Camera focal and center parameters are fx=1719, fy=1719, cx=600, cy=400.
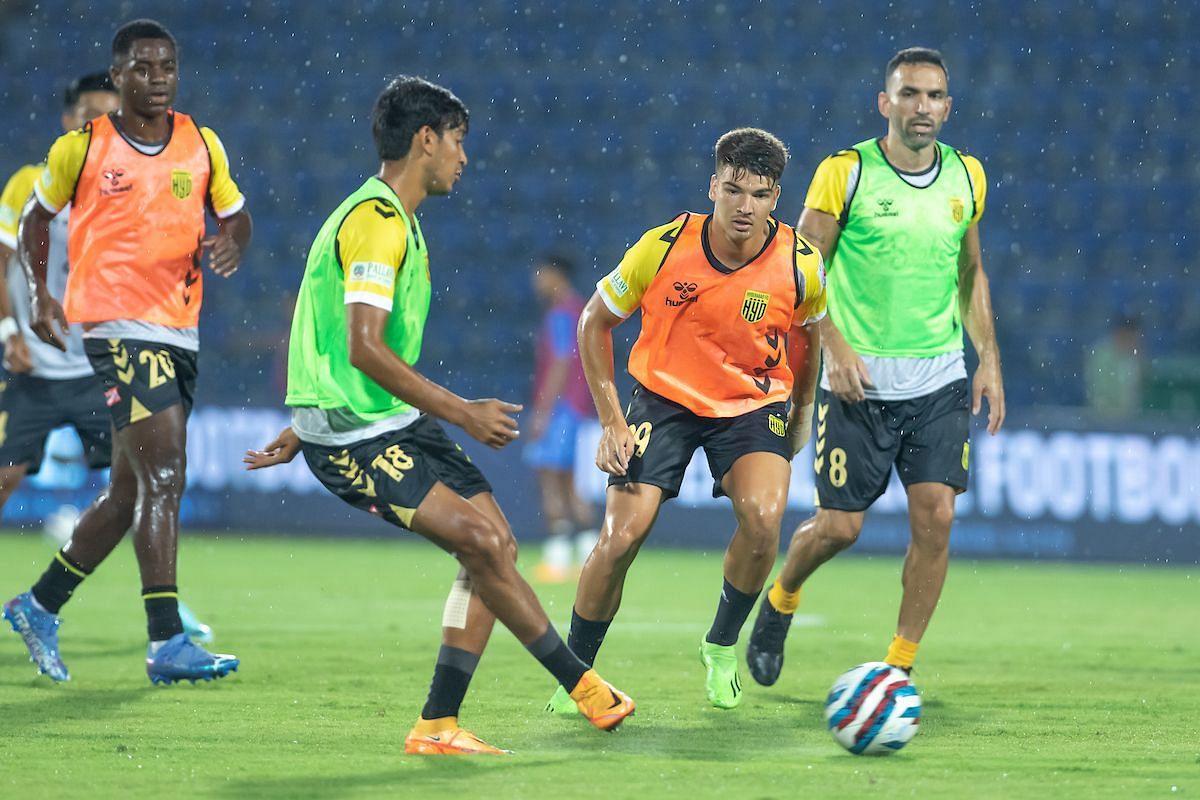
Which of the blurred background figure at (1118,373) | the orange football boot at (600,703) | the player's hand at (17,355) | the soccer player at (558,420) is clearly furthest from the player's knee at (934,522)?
the blurred background figure at (1118,373)

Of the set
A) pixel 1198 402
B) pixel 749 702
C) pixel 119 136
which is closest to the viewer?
pixel 749 702

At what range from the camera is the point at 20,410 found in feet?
26.8

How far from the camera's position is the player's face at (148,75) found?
6.71 m

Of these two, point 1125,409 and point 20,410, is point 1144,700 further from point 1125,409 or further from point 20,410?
point 1125,409

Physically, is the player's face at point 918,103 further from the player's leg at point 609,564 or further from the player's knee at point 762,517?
the player's leg at point 609,564

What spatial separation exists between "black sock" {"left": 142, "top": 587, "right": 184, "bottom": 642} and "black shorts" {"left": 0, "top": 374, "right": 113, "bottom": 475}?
69.6 inches

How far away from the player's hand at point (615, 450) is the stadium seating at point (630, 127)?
34.1 ft

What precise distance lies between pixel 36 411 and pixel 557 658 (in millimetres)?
3964

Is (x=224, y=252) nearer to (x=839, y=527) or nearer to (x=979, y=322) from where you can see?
(x=839, y=527)

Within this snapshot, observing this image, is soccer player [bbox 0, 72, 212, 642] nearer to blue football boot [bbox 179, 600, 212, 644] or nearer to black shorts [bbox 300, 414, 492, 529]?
blue football boot [bbox 179, 600, 212, 644]

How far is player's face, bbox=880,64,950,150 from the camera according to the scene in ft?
22.0

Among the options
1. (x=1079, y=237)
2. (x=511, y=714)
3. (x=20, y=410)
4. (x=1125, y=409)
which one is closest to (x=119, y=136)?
(x=20, y=410)

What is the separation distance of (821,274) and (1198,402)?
882cm

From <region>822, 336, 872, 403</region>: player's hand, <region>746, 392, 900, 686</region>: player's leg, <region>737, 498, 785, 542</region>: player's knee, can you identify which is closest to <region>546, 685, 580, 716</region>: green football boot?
<region>737, 498, 785, 542</region>: player's knee
